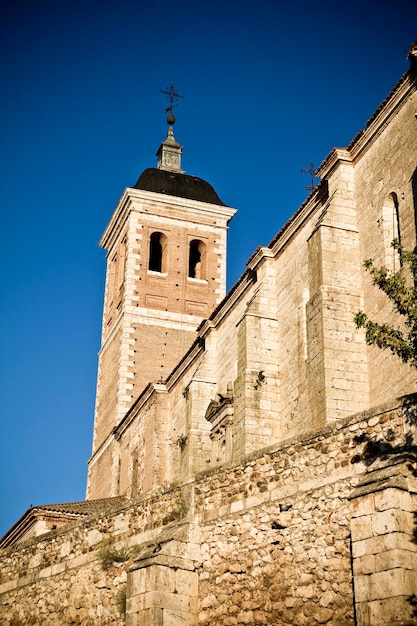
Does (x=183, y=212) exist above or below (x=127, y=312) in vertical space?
above

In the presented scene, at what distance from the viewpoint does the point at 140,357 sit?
36000mm

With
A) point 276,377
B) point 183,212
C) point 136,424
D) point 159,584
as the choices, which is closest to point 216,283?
point 183,212

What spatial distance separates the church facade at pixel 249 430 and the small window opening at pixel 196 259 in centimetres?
10

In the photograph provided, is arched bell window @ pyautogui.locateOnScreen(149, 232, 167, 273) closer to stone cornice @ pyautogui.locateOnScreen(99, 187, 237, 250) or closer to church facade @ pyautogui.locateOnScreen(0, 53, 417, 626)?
church facade @ pyautogui.locateOnScreen(0, 53, 417, 626)

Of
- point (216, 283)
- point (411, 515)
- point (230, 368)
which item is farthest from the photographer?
point (216, 283)

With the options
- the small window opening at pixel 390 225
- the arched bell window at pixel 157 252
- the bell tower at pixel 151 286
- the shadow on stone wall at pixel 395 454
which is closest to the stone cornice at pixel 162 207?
the bell tower at pixel 151 286

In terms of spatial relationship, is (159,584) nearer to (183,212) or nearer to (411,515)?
(411,515)

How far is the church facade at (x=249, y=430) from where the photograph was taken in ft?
29.5

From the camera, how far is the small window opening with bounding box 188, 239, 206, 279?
39.6 metres

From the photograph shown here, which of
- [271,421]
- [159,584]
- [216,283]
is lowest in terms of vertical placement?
[159,584]

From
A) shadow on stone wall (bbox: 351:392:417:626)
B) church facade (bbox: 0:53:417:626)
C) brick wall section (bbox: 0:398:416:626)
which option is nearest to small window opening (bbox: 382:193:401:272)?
church facade (bbox: 0:53:417:626)

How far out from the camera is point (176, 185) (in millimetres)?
40688

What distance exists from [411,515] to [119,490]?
1028 inches

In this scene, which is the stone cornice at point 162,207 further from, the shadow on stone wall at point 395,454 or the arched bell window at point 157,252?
the shadow on stone wall at point 395,454
